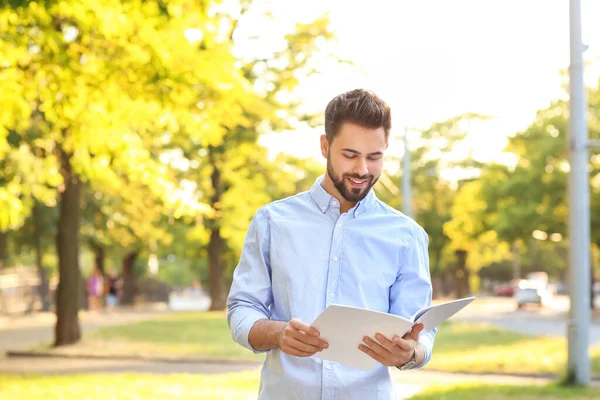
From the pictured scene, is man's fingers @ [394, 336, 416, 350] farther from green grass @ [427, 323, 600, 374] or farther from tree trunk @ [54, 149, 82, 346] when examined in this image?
tree trunk @ [54, 149, 82, 346]

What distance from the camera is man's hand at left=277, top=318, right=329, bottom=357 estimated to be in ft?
10.2

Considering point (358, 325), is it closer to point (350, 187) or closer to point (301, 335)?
point (301, 335)

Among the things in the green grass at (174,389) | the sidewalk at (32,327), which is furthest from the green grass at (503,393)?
the sidewalk at (32,327)

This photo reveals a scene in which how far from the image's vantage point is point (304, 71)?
3041 centimetres

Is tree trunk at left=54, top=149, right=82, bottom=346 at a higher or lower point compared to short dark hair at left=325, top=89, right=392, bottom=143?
lower

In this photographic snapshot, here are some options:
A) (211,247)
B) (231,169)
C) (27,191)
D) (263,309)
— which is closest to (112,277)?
(211,247)

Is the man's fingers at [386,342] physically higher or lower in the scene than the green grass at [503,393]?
higher

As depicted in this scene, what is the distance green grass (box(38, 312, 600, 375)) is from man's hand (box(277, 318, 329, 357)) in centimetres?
1277

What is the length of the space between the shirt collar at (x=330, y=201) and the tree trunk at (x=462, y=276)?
63.3 m

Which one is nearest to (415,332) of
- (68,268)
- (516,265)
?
(68,268)

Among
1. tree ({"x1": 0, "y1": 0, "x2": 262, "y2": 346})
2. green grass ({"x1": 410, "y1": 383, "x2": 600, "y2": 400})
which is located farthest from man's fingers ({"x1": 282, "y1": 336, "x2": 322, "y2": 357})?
green grass ({"x1": 410, "y1": 383, "x2": 600, "y2": 400})

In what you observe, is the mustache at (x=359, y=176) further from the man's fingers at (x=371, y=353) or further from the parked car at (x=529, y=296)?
the parked car at (x=529, y=296)

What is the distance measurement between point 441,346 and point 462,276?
44305mm

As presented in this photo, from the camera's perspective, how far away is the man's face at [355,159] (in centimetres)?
341
